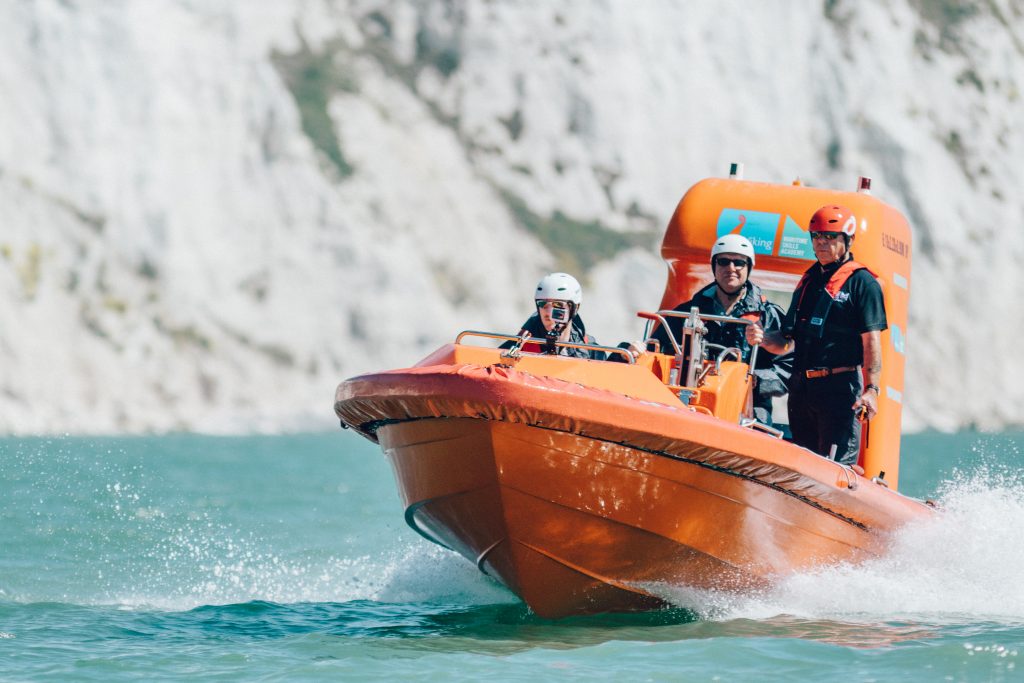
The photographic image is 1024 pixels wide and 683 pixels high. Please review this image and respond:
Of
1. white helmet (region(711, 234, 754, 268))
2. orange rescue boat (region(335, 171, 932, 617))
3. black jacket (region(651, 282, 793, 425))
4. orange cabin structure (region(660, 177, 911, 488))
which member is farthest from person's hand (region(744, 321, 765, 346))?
orange cabin structure (region(660, 177, 911, 488))

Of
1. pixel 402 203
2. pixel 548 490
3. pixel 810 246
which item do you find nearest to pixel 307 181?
pixel 402 203

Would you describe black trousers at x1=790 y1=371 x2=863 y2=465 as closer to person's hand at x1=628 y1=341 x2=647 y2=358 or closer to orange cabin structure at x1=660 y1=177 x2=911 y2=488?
orange cabin structure at x1=660 y1=177 x2=911 y2=488

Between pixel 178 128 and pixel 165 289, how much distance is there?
4079 millimetres

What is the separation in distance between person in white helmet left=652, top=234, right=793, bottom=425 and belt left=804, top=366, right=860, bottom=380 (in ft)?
0.75

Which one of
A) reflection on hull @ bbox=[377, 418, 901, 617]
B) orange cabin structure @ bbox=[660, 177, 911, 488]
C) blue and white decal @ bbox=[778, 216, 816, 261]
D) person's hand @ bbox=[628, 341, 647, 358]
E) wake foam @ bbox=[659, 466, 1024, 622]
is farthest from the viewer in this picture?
blue and white decal @ bbox=[778, 216, 816, 261]

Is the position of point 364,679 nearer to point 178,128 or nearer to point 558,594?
point 558,594

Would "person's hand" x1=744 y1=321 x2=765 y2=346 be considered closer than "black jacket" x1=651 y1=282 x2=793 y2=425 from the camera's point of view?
Yes

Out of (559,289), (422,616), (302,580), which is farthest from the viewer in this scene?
(302,580)

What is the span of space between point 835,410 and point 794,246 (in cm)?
195

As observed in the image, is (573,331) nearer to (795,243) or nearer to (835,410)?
(835,410)

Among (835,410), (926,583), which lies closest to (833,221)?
(835,410)

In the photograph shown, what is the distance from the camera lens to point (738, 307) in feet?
30.7

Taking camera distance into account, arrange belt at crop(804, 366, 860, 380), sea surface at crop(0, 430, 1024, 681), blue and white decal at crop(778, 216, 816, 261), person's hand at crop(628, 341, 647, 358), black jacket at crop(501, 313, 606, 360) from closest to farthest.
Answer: sea surface at crop(0, 430, 1024, 681)
person's hand at crop(628, 341, 647, 358)
black jacket at crop(501, 313, 606, 360)
belt at crop(804, 366, 860, 380)
blue and white decal at crop(778, 216, 816, 261)

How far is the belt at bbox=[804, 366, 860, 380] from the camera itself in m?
9.31
